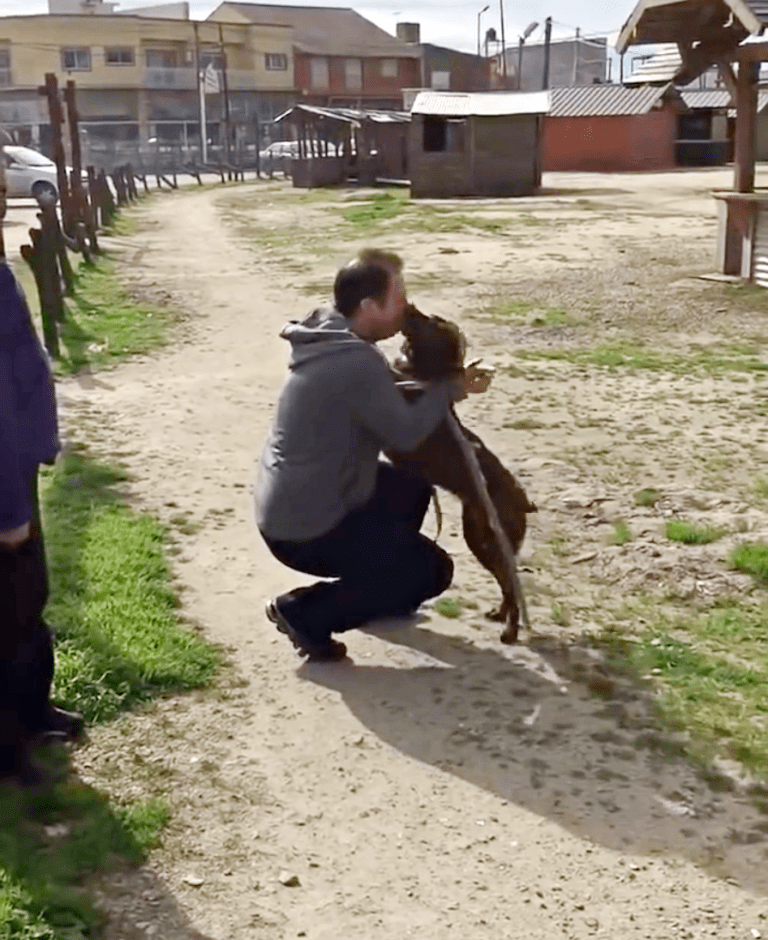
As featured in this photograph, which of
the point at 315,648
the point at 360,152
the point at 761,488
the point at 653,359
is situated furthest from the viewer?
the point at 360,152

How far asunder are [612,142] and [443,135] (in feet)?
44.4

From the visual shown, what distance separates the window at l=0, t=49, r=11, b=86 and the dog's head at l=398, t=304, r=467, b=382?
61995 mm

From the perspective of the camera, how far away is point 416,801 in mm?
3344

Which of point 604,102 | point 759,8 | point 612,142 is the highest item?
point 759,8

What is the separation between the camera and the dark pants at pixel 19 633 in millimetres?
3229

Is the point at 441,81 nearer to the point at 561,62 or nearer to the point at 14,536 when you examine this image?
the point at 561,62

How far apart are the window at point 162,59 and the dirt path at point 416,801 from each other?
204ft

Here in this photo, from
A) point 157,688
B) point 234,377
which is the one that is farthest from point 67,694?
point 234,377

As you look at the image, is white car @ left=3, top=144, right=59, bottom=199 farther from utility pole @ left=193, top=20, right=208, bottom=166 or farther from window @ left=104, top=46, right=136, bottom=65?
window @ left=104, top=46, right=136, bottom=65

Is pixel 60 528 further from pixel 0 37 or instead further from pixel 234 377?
pixel 0 37

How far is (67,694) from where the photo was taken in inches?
151

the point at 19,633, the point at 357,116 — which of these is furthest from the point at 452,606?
the point at 357,116

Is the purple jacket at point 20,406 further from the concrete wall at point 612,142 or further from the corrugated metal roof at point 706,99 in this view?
the corrugated metal roof at point 706,99

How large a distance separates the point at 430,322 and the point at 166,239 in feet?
56.1
